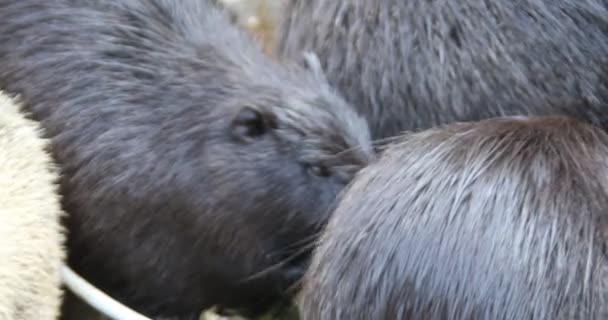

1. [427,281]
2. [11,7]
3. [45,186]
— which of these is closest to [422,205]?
[427,281]

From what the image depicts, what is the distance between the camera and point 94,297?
1.42 meters

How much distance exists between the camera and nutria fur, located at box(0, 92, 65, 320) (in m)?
1.27

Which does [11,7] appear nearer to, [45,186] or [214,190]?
[45,186]

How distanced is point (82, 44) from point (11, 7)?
12cm

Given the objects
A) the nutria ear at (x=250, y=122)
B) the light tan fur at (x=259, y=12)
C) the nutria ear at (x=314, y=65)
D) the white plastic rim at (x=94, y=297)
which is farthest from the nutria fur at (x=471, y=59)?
the light tan fur at (x=259, y=12)

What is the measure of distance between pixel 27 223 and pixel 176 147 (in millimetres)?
218

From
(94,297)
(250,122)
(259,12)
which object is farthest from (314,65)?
(259,12)

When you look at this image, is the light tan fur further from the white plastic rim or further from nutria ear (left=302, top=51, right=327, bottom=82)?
the white plastic rim

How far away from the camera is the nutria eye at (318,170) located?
144 cm

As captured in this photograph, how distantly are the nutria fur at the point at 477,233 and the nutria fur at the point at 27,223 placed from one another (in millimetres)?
338

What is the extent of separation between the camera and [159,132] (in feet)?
4.71

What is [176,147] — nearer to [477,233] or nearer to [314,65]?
[314,65]

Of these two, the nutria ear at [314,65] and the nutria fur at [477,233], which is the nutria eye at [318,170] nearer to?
the nutria ear at [314,65]

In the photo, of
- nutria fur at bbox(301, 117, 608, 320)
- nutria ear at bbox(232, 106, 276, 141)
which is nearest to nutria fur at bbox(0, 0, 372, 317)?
nutria ear at bbox(232, 106, 276, 141)
